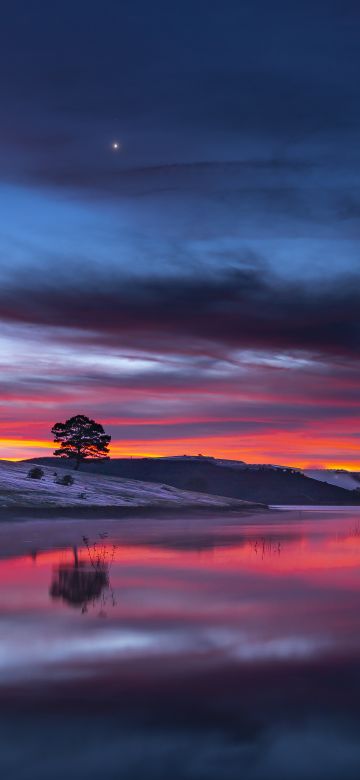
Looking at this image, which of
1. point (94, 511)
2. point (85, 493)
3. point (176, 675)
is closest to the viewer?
point (176, 675)

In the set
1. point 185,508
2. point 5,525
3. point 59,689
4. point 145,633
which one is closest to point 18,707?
point 59,689

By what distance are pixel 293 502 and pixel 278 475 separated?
9.46 meters

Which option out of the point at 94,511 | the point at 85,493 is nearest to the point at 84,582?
the point at 94,511

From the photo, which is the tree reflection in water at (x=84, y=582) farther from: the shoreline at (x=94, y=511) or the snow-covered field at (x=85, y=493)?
the snow-covered field at (x=85, y=493)

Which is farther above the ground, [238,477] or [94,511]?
[238,477]

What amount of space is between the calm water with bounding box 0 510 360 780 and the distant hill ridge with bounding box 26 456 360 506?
149887 millimetres

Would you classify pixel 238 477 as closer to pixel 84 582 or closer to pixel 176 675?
pixel 84 582

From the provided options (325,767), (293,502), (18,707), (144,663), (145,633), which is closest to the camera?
(325,767)

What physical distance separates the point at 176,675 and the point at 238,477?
171532 millimetres

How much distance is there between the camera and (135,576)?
2661 centimetres

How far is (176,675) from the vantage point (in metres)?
12.9

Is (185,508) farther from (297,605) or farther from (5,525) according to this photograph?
(297,605)

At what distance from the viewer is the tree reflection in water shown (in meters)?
20.9

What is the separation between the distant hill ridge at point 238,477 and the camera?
178125mm
